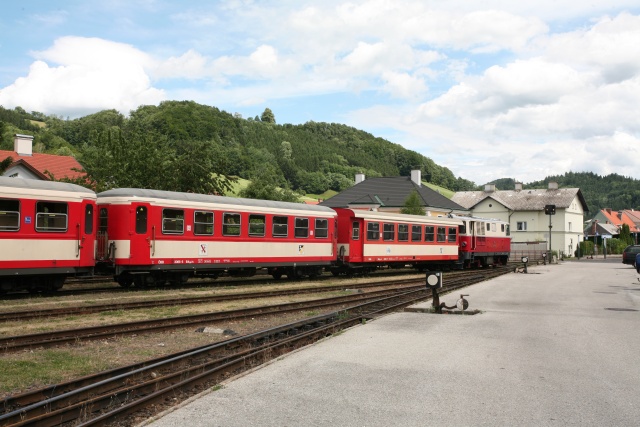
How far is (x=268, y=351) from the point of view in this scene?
973 centimetres

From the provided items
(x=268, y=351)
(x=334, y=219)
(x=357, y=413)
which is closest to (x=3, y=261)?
(x=268, y=351)

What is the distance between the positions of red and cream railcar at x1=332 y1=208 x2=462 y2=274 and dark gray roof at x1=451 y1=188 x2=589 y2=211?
138ft

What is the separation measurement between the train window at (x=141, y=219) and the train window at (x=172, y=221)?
65 centimetres

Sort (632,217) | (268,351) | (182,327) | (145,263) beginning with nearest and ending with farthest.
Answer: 1. (268,351)
2. (182,327)
3. (145,263)
4. (632,217)

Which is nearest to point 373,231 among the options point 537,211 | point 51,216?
point 51,216

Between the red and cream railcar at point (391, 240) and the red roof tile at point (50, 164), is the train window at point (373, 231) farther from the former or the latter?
the red roof tile at point (50, 164)

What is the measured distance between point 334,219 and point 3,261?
46.0 feet

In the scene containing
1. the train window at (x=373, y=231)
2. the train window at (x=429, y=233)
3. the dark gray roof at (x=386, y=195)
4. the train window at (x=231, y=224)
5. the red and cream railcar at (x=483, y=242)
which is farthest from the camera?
the dark gray roof at (x=386, y=195)

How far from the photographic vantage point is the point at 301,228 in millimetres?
24141

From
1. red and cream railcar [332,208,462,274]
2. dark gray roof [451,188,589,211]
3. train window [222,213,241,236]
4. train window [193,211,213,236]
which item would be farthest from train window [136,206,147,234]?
dark gray roof [451,188,589,211]

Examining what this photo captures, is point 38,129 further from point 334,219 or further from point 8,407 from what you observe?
point 8,407

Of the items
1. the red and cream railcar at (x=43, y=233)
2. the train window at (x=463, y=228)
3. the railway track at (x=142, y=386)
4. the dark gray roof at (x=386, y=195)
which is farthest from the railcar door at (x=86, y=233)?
the dark gray roof at (x=386, y=195)

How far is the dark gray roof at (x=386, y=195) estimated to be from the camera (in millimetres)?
66688

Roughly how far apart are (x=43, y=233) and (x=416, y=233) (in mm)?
19190
